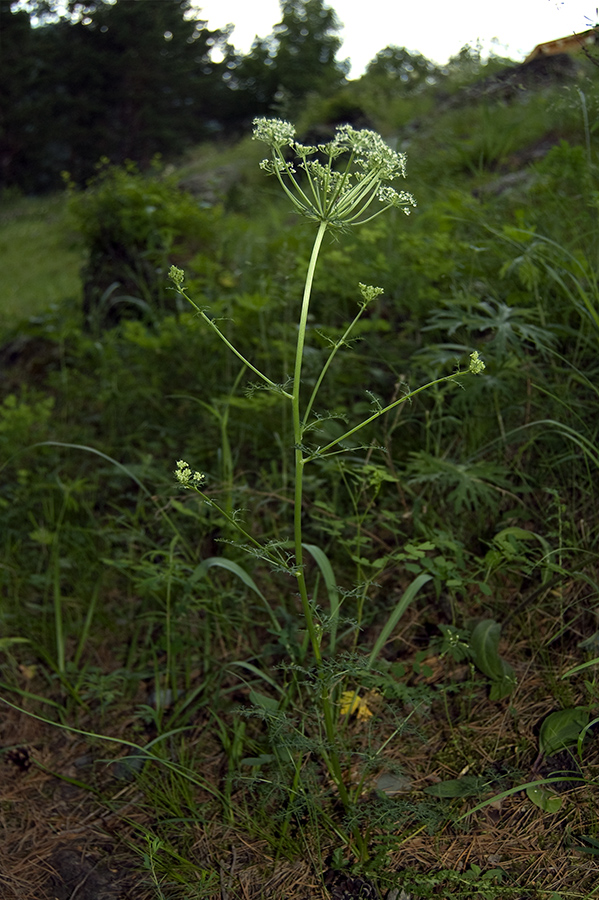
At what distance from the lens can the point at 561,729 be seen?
5.07 ft

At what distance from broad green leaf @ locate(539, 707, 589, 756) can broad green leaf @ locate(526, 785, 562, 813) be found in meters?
0.09

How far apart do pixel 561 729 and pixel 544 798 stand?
0.16 meters

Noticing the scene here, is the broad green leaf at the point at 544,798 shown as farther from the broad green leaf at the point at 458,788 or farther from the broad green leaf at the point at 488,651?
the broad green leaf at the point at 488,651

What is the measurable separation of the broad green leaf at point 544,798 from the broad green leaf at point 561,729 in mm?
91

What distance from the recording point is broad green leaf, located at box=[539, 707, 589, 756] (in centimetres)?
153

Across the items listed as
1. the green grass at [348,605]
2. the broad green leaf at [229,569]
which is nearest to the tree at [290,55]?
the green grass at [348,605]

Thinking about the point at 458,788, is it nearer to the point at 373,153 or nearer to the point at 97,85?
the point at 373,153

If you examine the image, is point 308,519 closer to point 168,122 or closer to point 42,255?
point 42,255

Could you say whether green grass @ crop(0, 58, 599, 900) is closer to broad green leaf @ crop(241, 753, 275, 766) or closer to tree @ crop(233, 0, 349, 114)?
broad green leaf @ crop(241, 753, 275, 766)

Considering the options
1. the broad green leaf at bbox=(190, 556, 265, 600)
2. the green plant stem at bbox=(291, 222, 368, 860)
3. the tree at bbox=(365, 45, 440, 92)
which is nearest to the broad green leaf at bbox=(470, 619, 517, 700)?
the green plant stem at bbox=(291, 222, 368, 860)

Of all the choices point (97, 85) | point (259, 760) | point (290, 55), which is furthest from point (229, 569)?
point (290, 55)

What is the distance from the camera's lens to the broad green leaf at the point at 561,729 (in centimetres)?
153

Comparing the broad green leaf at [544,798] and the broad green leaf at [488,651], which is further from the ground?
the broad green leaf at [488,651]

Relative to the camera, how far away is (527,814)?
57.9 inches
